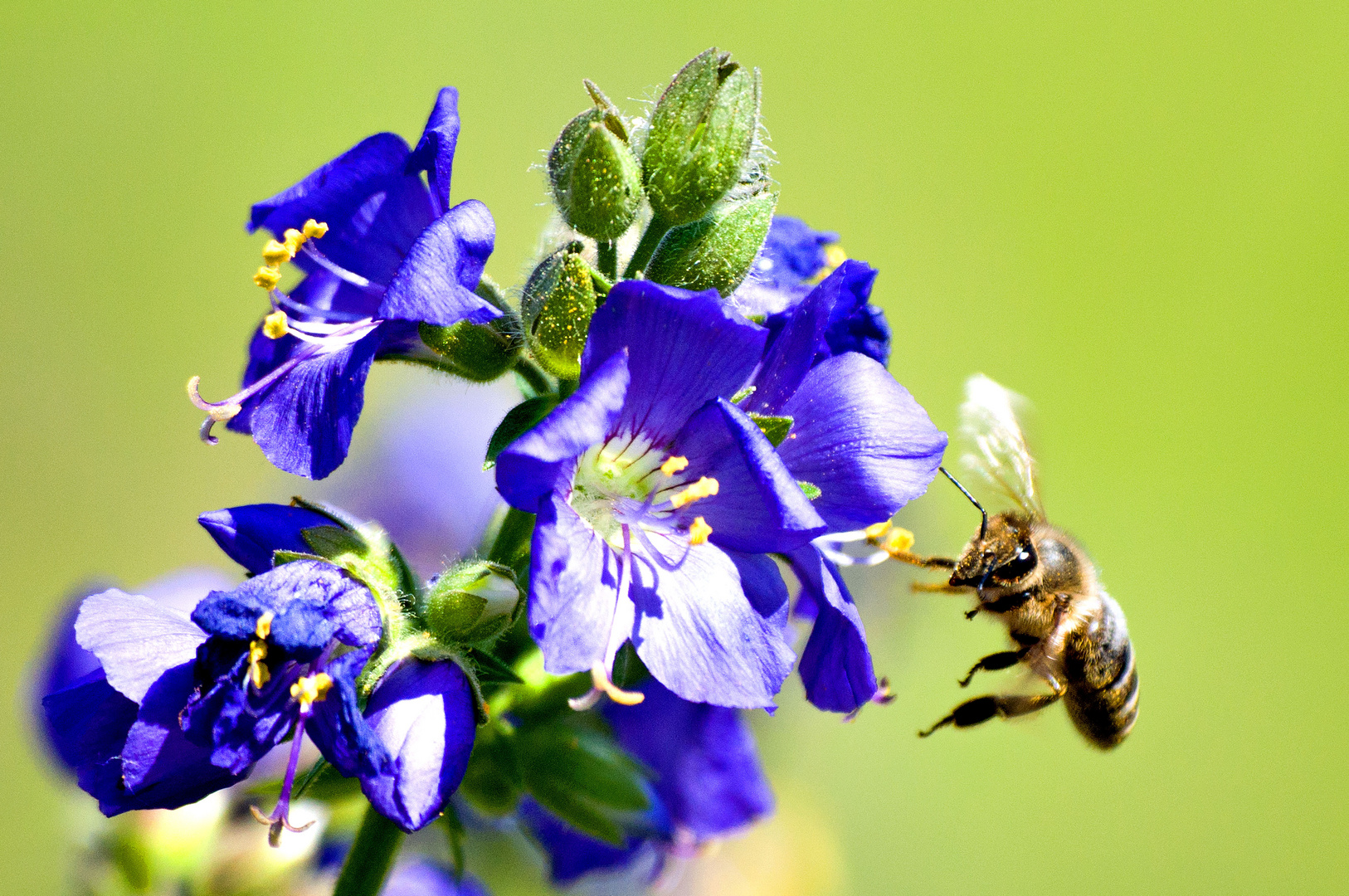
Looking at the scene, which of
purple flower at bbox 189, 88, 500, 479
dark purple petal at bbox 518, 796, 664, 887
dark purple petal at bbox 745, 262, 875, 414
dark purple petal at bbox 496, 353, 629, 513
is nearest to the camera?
dark purple petal at bbox 496, 353, 629, 513

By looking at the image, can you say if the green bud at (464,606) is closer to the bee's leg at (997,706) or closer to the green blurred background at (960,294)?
the bee's leg at (997,706)

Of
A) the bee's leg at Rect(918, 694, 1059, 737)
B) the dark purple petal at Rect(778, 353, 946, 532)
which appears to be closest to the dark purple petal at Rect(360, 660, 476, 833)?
the dark purple petal at Rect(778, 353, 946, 532)

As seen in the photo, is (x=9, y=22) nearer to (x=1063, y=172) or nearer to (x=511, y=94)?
(x=511, y=94)

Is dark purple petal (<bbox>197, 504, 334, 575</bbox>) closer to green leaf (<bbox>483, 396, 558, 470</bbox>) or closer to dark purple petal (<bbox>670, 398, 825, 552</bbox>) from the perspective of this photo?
green leaf (<bbox>483, 396, 558, 470</bbox>)

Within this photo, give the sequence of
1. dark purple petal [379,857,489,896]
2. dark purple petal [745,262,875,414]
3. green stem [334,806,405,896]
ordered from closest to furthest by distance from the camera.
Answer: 1. dark purple petal [745,262,875,414]
2. green stem [334,806,405,896]
3. dark purple petal [379,857,489,896]

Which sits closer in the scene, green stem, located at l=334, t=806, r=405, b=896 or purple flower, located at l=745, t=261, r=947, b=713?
purple flower, located at l=745, t=261, r=947, b=713

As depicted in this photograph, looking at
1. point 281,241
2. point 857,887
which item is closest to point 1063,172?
point 857,887
